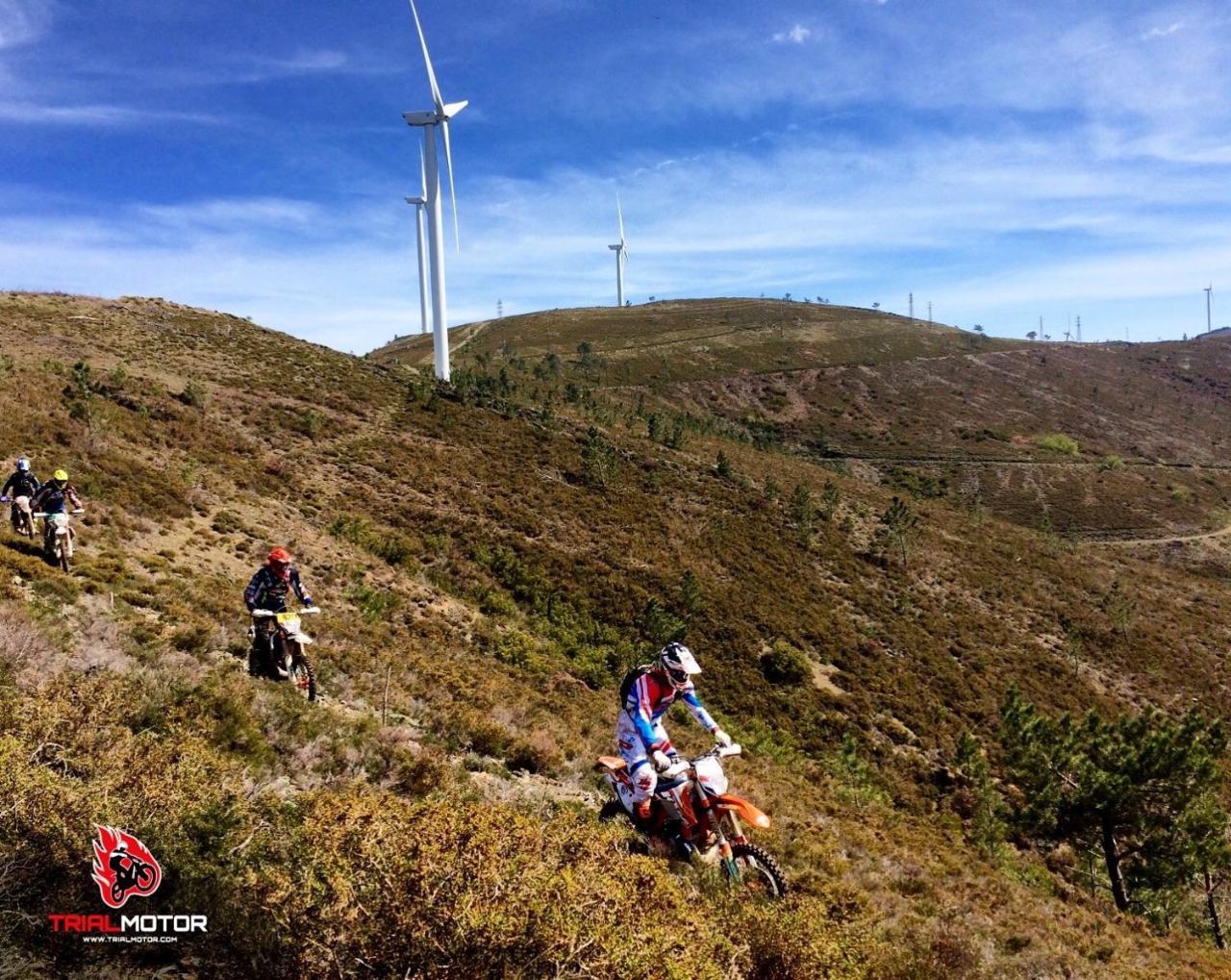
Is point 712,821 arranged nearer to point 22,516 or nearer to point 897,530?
point 22,516

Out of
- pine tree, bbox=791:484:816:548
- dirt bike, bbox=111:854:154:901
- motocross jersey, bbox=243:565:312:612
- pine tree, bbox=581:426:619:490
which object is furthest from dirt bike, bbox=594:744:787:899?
pine tree, bbox=791:484:816:548

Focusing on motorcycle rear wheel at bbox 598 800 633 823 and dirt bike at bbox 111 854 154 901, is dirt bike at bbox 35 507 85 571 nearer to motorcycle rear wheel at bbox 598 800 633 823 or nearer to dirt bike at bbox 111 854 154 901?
dirt bike at bbox 111 854 154 901

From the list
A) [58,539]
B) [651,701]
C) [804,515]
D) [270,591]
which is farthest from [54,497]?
[804,515]

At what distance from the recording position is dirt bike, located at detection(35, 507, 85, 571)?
13828mm

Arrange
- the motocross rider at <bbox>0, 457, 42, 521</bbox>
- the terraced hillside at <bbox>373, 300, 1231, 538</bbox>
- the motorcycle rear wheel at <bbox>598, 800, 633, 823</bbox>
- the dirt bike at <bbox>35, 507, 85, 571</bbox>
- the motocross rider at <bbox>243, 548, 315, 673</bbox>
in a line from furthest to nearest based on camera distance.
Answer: the terraced hillside at <bbox>373, 300, 1231, 538</bbox>
the motocross rider at <bbox>0, 457, 42, 521</bbox>
the dirt bike at <bbox>35, 507, 85, 571</bbox>
the motocross rider at <bbox>243, 548, 315, 673</bbox>
the motorcycle rear wheel at <bbox>598, 800, 633, 823</bbox>

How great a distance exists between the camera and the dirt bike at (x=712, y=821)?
6609 mm

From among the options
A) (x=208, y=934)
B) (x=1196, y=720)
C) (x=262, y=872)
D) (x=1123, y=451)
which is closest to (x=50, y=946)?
(x=208, y=934)

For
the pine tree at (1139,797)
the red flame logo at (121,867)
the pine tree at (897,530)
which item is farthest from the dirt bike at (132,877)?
the pine tree at (897,530)

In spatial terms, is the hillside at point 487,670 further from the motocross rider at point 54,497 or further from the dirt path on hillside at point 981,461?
the dirt path on hillside at point 981,461

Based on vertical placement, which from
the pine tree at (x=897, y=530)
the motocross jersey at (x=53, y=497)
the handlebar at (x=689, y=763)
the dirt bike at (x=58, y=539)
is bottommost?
the pine tree at (x=897, y=530)

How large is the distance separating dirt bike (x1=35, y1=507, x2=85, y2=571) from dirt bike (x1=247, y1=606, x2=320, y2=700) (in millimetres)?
6418

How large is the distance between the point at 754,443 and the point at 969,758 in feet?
266

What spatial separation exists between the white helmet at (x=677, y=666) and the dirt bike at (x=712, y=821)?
2.43 feet

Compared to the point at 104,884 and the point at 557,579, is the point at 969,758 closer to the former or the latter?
the point at 557,579
